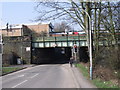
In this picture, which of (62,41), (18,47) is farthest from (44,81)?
(18,47)

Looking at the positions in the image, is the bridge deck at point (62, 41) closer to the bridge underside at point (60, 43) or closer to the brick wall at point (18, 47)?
the bridge underside at point (60, 43)

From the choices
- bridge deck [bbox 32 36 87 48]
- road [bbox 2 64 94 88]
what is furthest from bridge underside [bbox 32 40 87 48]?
road [bbox 2 64 94 88]

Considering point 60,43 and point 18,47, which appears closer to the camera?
point 60,43

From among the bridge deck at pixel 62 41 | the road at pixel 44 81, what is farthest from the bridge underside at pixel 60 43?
the road at pixel 44 81

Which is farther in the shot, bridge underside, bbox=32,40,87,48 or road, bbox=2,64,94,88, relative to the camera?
bridge underside, bbox=32,40,87,48

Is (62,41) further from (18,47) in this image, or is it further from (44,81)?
(44,81)

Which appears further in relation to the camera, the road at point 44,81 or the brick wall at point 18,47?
the brick wall at point 18,47

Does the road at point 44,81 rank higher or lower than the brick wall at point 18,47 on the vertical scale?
lower

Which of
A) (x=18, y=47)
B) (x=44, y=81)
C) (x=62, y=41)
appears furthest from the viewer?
(x=18, y=47)

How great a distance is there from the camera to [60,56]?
282ft

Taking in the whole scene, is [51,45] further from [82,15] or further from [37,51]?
[82,15]

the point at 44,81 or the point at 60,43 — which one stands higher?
the point at 60,43

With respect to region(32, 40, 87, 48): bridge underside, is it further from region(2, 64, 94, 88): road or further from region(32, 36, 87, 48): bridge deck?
region(2, 64, 94, 88): road

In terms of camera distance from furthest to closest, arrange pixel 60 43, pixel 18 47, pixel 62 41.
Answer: pixel 18 47 < pixel 60 43 < pixel 62 41
